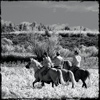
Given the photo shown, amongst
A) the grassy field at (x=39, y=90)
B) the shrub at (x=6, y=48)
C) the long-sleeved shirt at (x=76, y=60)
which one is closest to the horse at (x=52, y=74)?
the grassy field at (x=39, y=90)

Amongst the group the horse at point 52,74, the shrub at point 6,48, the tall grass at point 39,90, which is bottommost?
the tall grass at point 39,90

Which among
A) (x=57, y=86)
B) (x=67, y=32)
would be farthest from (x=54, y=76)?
(x=67, y=32)

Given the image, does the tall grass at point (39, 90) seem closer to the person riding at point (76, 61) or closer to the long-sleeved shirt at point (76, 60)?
the person riding at point (76, 61)

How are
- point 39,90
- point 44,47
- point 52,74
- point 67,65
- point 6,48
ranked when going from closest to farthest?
point 39,90, point 52,74, point 67,65, point 44,47, point 6,48

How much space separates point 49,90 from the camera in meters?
9.14

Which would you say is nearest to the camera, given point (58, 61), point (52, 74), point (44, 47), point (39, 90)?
point (39, 90)

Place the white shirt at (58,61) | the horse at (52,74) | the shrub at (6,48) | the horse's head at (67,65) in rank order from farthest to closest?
1. the shrub at (6,48)
2. the horse's head at (67,65)
3. the white shirt at (58,61)
4. the horse at (52,74)

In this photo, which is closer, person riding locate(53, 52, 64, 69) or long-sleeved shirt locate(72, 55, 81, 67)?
person riding locate(53, 52, 64, 69)

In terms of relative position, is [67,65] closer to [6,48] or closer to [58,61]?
[58,61]

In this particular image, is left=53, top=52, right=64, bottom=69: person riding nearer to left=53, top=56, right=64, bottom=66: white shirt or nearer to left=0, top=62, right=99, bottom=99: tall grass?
left=53, top=56, right=64, bottom=66: white shirt

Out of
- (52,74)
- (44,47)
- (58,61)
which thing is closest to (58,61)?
(58,61)

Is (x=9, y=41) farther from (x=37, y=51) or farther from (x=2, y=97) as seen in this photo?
(x=2, y=97)

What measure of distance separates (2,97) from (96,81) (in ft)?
14.7

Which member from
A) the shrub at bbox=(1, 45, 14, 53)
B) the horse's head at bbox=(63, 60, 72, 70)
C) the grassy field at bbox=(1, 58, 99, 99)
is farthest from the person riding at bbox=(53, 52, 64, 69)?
the shrub at bbox=(1, 45, 14, 53)
